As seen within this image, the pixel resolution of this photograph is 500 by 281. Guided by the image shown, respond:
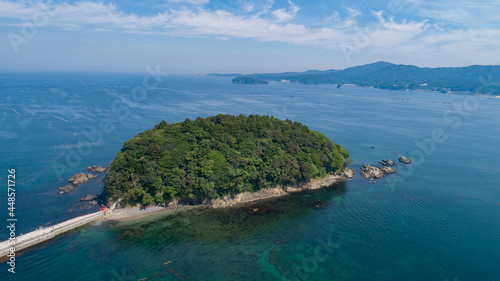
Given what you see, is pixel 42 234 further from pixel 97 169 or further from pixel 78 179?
pixel 97 169

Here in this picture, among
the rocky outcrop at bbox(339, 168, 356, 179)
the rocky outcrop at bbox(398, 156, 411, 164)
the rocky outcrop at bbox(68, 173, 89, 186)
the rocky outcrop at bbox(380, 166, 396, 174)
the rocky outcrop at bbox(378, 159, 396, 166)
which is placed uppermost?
the rocky outcrop at bbox(398, 156, 411, 164)

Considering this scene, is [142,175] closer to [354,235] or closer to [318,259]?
[318,259]

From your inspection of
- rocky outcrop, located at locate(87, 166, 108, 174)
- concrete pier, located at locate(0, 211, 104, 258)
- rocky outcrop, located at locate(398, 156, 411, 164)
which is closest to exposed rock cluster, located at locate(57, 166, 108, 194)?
rocky outcrop, located at locate(87, 166, 108, 174)

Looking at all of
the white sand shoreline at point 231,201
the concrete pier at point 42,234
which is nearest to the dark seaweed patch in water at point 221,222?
the white sand shoreline at point 231,201

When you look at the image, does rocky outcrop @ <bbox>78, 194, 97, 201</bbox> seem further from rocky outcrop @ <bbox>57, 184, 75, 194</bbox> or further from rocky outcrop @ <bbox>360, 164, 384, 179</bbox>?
rocky outcrop @ <bbox>360, 164, 384, 179</bbox>

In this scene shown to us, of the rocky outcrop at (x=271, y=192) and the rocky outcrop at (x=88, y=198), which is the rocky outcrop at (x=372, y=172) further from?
the rocky outcrop at (x=88, y=198)

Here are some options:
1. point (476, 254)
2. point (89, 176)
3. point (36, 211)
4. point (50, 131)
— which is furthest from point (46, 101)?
point (476, 254)
